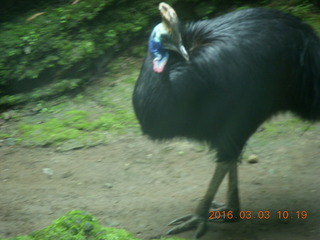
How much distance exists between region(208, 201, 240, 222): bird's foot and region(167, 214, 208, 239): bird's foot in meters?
0.17

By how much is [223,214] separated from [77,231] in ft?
3.97

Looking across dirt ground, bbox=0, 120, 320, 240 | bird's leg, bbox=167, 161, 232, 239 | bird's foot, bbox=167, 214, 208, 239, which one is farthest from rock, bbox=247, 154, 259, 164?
bird's foot, bbox=167, 214, 208, 239

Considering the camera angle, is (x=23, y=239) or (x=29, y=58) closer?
(x=23, y=239)

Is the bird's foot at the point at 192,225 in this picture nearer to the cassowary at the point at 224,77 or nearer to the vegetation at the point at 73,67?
the cassowary at the point at 224,77

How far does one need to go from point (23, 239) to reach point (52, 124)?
7.79ft

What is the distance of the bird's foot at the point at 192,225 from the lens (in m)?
3.86

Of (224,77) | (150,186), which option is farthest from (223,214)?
(224,77)

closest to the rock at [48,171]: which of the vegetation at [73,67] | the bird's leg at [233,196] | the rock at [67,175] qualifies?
the rock at [67,175]

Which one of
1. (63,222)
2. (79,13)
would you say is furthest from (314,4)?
(63,222)

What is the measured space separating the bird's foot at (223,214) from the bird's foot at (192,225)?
0.17 meters

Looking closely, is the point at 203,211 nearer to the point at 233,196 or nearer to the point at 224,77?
the point at 233,196

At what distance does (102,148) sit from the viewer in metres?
5.21

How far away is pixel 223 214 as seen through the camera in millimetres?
4062

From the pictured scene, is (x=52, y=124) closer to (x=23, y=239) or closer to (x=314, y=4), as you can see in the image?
(x=23, y=239)
